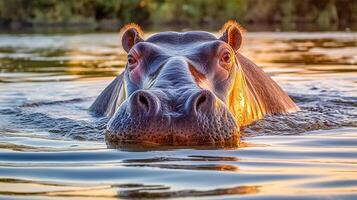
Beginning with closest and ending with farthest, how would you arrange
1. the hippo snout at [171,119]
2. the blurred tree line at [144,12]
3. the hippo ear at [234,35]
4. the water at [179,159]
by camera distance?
the water at [179,159] → the hippo snout at [171,119] → the hippo ear at [234,35] → the blurred tree line at [144,12]

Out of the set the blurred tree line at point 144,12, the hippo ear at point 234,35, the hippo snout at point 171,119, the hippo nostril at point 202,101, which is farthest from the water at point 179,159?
the blurred tree line at point 144,12

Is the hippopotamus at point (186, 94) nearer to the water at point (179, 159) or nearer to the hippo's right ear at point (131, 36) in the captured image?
the hippo's right ear at point (131, 36)

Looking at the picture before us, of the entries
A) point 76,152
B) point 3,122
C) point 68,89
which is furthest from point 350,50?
point 76,152

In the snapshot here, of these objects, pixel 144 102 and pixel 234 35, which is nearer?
pixel 144 102

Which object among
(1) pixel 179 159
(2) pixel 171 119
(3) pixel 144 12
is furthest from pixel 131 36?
(3) pixel 144 12

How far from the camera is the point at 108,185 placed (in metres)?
3.38

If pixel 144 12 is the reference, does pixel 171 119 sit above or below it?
above

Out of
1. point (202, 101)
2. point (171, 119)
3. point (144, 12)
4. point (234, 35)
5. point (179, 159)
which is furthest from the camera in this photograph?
point (144, 12)

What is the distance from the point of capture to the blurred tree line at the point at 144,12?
47.0 metres

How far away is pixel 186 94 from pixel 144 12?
47709 mm

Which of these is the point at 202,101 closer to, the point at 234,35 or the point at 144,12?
the point at 234,35

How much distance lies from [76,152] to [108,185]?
114 cm

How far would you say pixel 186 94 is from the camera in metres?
4.49

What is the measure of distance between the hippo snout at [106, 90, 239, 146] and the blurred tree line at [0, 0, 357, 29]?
41885 mm
